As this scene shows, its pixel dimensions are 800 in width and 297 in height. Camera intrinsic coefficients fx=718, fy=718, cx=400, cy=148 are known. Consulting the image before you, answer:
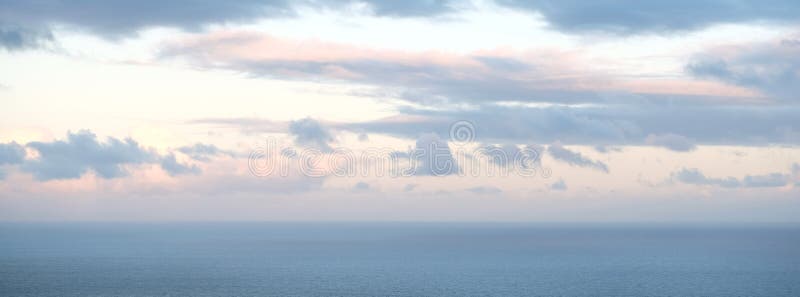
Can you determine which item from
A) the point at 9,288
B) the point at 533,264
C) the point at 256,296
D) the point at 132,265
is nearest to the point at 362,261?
the point at 533,264

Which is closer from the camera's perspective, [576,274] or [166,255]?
[576,274]

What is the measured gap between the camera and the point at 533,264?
16675cm

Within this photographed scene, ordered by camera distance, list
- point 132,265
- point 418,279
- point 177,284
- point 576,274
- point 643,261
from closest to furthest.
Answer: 1. point 177,284
2. point 418,279
3. point 576,274
4. point 132,265
5. point 643,261

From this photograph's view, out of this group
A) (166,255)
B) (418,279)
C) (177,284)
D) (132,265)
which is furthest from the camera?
(166,255)

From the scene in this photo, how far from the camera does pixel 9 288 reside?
118 meters

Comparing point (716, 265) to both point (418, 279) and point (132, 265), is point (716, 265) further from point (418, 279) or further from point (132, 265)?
point (132, 265)

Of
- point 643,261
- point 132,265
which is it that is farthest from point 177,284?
point 643,261

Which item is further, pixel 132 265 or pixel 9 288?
pixel 132 265

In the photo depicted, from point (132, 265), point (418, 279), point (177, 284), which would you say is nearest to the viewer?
point (177, 284)

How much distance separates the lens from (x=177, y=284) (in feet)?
409

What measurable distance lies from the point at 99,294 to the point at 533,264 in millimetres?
95225

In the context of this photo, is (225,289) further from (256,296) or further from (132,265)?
(132,265)

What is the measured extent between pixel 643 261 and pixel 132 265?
395ft

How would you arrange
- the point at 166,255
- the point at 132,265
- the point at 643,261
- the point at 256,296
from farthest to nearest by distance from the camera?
the point at 166,255
the point at 643,261
the point at 132,265
the point at 256,296
